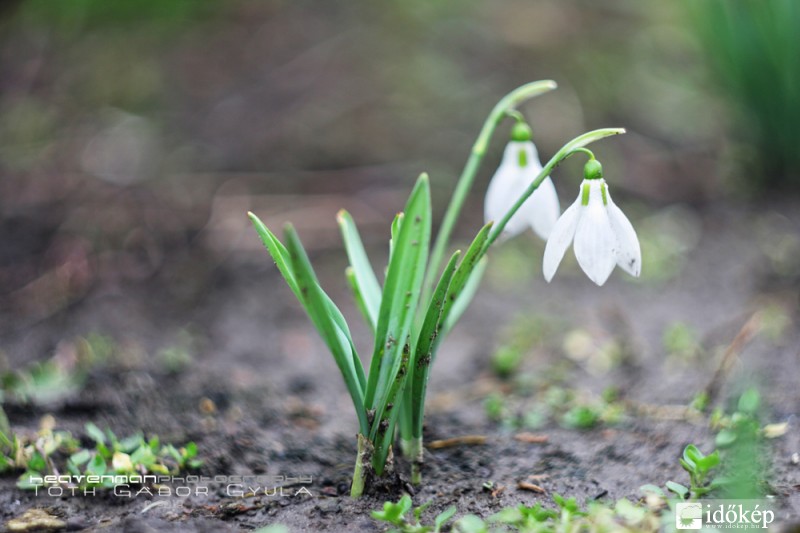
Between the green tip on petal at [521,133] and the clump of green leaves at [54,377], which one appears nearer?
the green tip on petal at [521,133]

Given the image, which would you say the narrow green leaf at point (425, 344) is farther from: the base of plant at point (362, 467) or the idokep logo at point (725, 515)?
the idokep logo at point (725, 515)

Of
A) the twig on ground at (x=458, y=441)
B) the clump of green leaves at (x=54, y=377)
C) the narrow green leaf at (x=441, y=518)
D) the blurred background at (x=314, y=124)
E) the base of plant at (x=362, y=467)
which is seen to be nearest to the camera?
the narrow green leaf at (x=441, y=518)

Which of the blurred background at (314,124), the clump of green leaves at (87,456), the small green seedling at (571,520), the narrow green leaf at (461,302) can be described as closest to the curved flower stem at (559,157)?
the narrow green leaf at (461,302)

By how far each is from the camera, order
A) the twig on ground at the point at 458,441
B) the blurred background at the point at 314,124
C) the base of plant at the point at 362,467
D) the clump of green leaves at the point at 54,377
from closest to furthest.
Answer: the base of plant at the point at 362,467 < the twig on ground at the point at 458,441 < the clump of green leaves at the point at 54,377 < the blurred background at the point at 314,124

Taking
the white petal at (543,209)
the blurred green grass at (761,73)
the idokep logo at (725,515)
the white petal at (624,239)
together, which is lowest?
the idokep logo at (725,515)

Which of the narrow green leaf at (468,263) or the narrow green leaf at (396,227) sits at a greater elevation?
the narrow green leaf at (396,227)

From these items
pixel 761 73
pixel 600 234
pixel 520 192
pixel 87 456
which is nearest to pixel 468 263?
pixel 600 234

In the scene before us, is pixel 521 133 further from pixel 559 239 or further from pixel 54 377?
pixel 54 377

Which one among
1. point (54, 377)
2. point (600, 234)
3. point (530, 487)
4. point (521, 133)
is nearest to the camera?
point (600, 234)
